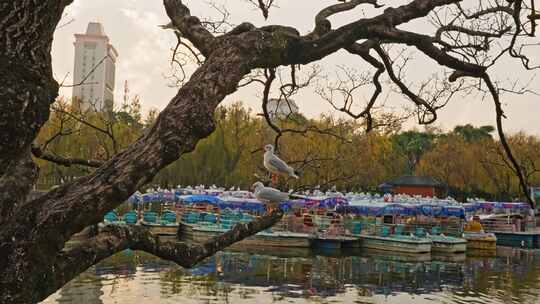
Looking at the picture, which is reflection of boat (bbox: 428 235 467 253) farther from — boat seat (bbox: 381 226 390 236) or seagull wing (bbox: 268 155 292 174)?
seagull wing (bbox: 268 155 292 174)

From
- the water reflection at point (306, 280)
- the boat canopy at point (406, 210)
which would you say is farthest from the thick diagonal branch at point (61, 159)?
the boat canopy at point (406, 210)

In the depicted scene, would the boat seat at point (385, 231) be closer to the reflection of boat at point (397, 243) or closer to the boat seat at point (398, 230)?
the boat seat at point (398, 230)

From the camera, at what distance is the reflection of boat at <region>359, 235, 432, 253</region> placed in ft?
70.8

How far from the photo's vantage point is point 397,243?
2192 centimetres

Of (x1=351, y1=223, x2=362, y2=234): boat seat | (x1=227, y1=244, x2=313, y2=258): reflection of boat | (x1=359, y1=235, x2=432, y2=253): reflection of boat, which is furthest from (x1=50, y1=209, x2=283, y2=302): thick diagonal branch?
(x1=351, y1=223, x2=362, y2=234): boat seat

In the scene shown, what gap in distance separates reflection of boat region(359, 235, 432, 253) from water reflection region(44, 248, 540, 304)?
1.55ft

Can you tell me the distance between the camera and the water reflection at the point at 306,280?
1377cm

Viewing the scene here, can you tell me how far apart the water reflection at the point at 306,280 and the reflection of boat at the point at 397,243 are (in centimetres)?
47

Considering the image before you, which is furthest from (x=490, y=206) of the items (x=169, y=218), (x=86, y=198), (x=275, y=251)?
(x=86, y=198)

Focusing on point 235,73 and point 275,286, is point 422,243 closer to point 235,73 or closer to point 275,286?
point 275,286

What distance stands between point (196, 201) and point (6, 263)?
23366 millimetres

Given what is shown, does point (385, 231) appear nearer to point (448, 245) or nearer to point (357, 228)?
point (357, 228)

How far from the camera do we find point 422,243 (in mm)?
21703

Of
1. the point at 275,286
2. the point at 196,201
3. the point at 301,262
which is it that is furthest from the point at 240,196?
the point at 275,286
